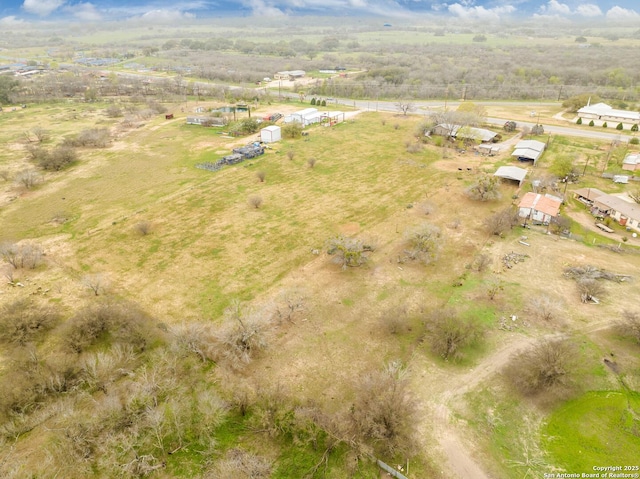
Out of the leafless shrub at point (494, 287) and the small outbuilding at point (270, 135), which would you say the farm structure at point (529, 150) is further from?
the small outbuilding at point (270, 135)

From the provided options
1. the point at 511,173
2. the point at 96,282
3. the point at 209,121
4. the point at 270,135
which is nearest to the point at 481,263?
the point at 511,173

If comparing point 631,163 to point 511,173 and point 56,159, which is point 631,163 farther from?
point 56,159

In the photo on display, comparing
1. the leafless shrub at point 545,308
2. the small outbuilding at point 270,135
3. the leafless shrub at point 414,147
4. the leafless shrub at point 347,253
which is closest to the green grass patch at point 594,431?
the leafless shrub at point 545,308

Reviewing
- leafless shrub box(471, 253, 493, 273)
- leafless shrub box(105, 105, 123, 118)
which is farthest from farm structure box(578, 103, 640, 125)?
leafless shrub box(105, 105, 123, 118)

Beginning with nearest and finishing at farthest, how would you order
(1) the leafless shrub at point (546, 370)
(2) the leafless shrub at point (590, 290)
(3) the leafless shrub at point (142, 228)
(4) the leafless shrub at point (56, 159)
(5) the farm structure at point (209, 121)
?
(1) the leafless shrub at point (546, 370) < (2) the leafless shrub at point (590, 290) < (3) the leafless shrub at point (142, 228) < (4) the leafless shrub at point (56, 159) < (5) the farm structure at point (209, 121)

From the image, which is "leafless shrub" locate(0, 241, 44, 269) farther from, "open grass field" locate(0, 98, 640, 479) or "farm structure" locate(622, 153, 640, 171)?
"farm structure" locate(622, 153, 640, 171)

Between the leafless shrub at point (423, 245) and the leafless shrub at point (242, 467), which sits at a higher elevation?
the leafless shrub at point (423, 245)

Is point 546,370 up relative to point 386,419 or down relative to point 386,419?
up
